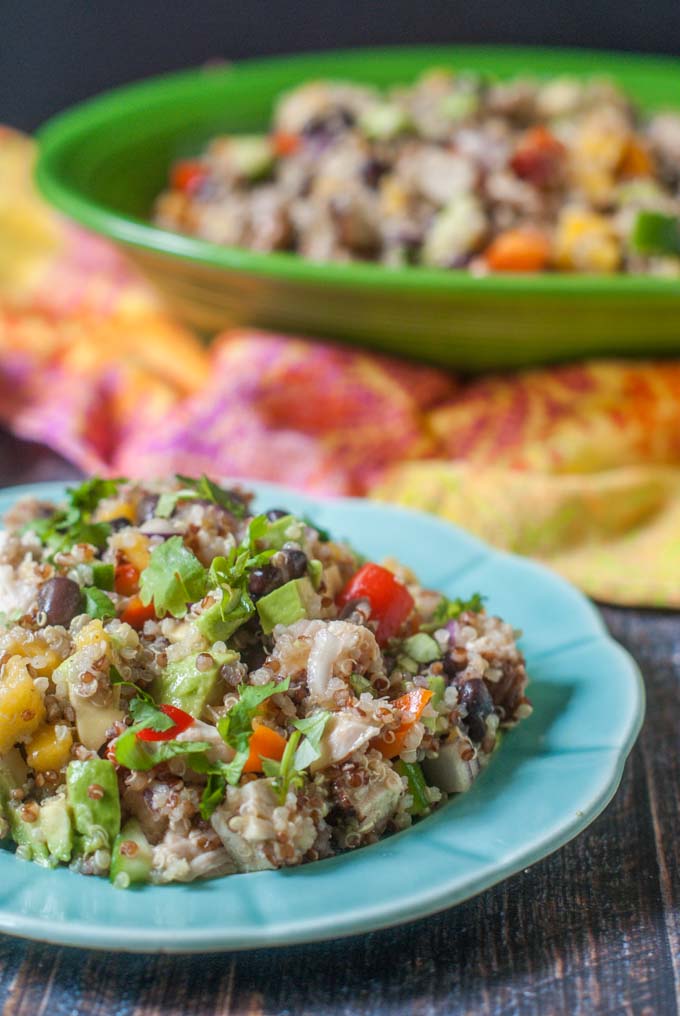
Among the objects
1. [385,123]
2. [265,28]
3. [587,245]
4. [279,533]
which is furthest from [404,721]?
[265,28]

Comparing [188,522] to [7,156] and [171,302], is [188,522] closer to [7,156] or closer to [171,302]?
[171,302]

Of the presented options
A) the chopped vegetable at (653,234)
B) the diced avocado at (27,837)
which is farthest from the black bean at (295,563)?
the chopped vegetable at (653,234)

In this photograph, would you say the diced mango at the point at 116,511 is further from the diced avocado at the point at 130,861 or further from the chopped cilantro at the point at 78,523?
the diced avocado at the point at 130,861

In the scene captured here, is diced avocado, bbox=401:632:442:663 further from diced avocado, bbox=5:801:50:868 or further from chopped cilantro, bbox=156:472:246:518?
diced avocado, bbox=5:801:50:868

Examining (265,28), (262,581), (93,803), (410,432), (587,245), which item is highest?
(262,581)

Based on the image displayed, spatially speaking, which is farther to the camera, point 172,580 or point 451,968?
point 172,580

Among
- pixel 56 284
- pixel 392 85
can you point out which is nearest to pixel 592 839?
pixel 56 284

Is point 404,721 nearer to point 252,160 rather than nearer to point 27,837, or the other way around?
point 27,837
